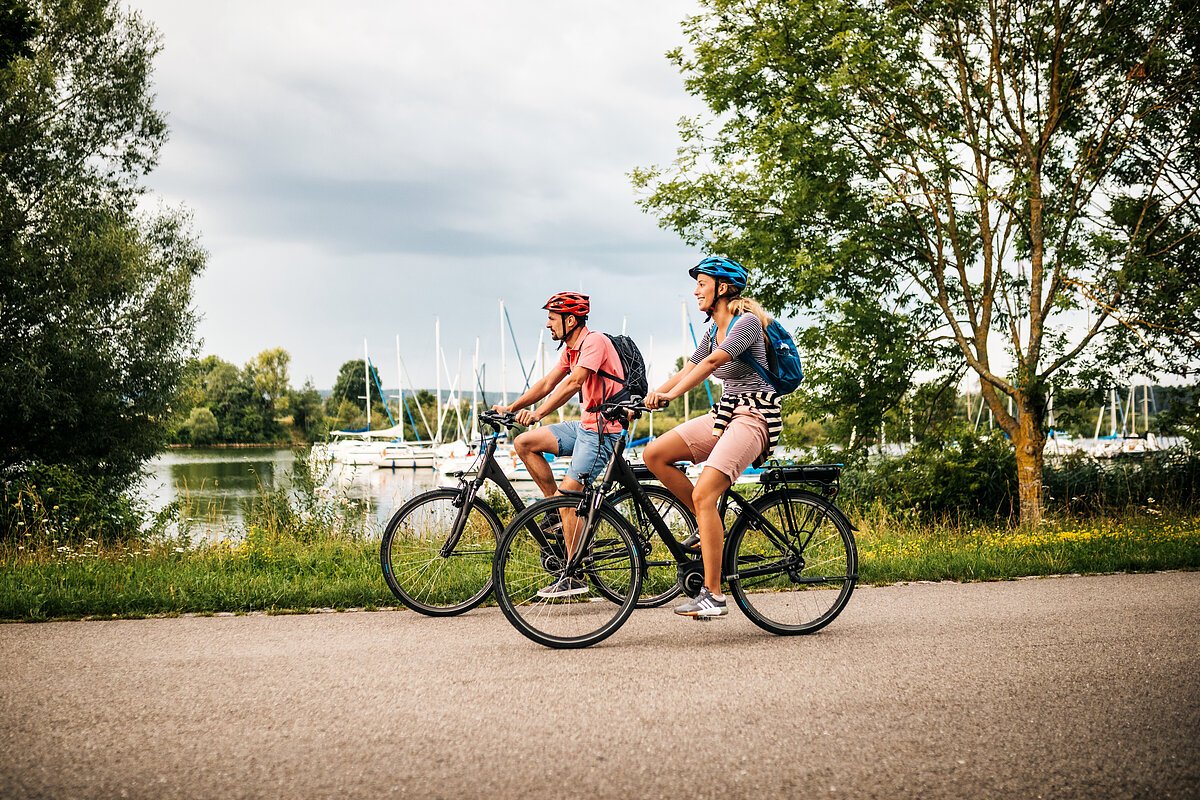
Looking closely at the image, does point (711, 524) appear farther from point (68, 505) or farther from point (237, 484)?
point (237, 484)

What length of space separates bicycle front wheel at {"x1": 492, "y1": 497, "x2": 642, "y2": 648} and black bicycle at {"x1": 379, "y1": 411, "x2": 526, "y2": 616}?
0.66 metres

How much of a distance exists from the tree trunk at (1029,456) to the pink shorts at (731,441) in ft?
39.0

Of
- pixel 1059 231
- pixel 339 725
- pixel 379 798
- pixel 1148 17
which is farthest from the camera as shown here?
pixel 1059 231

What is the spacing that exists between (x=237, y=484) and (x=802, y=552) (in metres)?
37.3

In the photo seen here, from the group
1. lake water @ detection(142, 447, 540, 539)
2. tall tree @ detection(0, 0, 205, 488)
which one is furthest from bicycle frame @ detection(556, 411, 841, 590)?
tall tree @ detection(0, 0, 205, 488)

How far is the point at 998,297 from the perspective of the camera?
635 inches

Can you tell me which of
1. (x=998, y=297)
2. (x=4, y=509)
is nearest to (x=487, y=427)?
(x=4, y=509)

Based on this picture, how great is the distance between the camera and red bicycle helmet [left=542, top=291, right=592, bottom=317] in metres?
6.05

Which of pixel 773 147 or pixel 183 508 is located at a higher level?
pixel 773 147

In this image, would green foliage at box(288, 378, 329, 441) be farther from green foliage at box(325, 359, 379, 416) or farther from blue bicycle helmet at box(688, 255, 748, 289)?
blue bicycle helmet at box(688, 255, 748, 289)

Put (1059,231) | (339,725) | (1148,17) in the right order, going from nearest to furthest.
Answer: (339,725), (1148,17), (1059,231)

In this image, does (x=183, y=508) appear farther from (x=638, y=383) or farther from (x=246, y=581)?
(x=638, y=383)

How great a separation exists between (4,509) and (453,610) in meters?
9.49

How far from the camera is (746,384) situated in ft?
17.2
